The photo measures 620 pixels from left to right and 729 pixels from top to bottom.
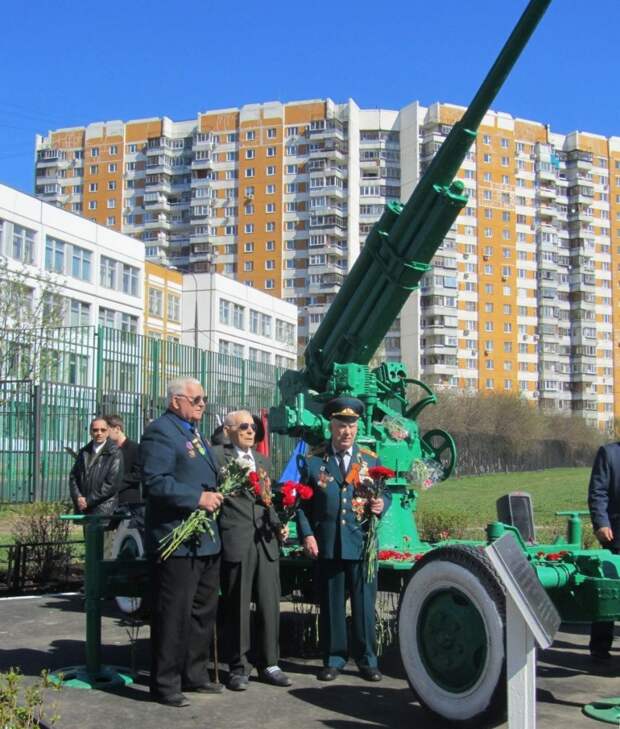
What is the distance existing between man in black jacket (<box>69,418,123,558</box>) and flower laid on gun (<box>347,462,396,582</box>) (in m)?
3.06

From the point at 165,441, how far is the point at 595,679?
3115 mm

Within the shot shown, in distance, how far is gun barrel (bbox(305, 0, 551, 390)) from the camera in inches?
347

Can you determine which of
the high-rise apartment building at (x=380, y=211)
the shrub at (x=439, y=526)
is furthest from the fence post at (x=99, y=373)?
the high-rise apartment building at (x=380, y=211)

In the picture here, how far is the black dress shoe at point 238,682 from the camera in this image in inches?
228

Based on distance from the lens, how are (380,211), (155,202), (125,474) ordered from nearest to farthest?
1. (125,474)
2. (380,211)
3. (155,202)

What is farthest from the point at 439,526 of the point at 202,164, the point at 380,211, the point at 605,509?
the point at 202,164

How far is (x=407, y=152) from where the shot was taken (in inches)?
3447

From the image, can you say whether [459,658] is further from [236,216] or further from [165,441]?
[236,216]

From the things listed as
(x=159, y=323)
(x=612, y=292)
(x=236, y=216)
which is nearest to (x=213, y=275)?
(x=159, y=323)

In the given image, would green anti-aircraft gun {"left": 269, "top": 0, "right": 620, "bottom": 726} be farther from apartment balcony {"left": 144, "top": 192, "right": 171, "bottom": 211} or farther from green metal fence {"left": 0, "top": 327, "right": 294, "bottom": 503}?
apartment balcony {"left": 144, "top": 192, "right": 171, "bottom": 211}

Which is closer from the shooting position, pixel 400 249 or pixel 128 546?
pixel 128 546

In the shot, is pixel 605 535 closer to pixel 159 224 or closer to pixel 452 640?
pixel 452 640

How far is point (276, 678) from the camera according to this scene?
5.91 meters

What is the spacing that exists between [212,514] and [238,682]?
1039 millimetres
